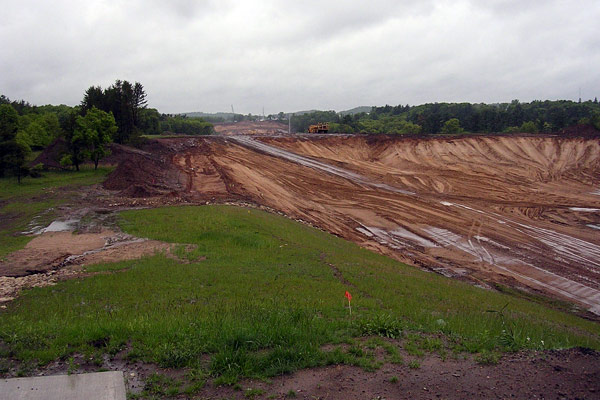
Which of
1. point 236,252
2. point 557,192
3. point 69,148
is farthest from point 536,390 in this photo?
point 69,148

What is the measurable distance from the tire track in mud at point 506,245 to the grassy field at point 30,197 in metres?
16.8

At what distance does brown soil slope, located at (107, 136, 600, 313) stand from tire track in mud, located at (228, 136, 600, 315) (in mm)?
56

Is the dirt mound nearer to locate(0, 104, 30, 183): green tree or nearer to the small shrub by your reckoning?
locate(0, 104, 30, 183): green tree

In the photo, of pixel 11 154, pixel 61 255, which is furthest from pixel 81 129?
pixel 61 255

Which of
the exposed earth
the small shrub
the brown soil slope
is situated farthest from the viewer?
the brown soil slope

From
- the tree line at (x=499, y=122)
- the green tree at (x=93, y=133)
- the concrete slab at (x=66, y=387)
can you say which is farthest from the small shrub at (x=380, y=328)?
the tree line at (x=499, y=122)

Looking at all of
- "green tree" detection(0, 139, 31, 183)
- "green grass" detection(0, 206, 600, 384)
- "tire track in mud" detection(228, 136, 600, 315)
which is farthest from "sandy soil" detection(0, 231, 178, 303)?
"green tree" detection(0, 139, 31, 183)

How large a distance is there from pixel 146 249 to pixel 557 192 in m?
33.9

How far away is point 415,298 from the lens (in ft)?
39.0

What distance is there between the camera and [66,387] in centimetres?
553

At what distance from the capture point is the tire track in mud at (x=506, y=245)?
58.8 ft

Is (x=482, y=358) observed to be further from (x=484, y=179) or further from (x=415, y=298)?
(x=484, y=179)

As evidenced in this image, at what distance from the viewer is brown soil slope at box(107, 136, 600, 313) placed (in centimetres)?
2078

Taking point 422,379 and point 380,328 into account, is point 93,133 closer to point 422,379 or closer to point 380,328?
point 380,328
